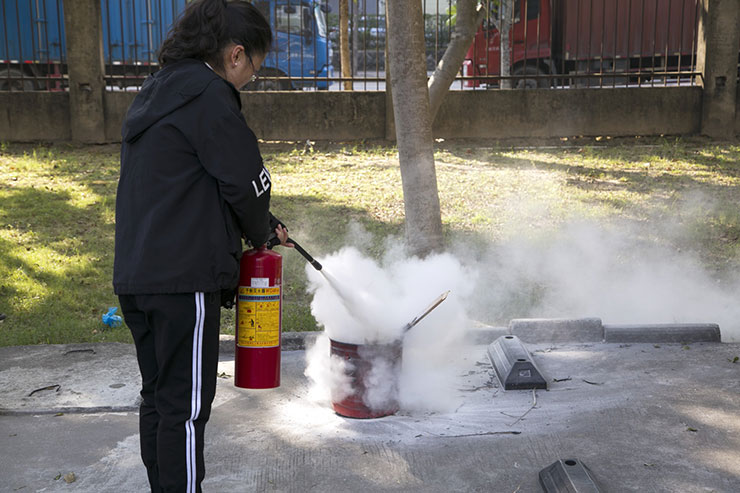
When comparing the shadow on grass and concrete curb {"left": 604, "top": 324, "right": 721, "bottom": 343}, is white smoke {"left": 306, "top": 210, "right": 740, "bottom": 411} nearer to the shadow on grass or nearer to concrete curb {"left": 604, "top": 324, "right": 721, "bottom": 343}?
concrete curb {"left": 604, "top": 324, "right": 721, "bottom": 343}

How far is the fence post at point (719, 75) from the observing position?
10.9 metres

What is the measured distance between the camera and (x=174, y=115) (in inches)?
104

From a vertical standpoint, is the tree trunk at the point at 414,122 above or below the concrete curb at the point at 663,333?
above

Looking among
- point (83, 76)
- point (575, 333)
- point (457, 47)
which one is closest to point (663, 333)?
point (575, 333)

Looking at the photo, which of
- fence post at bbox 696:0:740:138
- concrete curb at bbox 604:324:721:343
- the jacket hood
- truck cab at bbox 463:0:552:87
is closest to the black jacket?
the jacket hood

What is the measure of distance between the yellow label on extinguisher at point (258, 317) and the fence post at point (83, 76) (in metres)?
8.43

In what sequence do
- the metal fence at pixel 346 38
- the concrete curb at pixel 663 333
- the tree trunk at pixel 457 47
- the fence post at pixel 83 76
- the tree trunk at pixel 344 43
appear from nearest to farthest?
the concrete curb at pixel 663 333 < the tree trunk at pixel 457 47 < the fence post at pixel 83 76 < the metal fence at pixel 346 38 < the tree trunk at pixel 344 43

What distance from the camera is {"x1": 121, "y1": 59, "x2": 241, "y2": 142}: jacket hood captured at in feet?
8.71

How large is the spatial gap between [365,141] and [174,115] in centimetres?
835

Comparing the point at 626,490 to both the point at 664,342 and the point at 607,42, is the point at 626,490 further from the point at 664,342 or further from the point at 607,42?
the point at 607,42

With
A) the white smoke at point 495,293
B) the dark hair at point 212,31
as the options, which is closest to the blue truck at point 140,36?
the white smoke at point 495,293

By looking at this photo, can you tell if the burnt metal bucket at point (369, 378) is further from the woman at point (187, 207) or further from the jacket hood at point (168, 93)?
the jacket hood at point (168, 93)

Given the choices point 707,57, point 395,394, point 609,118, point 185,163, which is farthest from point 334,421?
point 707,57

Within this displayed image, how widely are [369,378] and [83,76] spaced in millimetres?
8377
